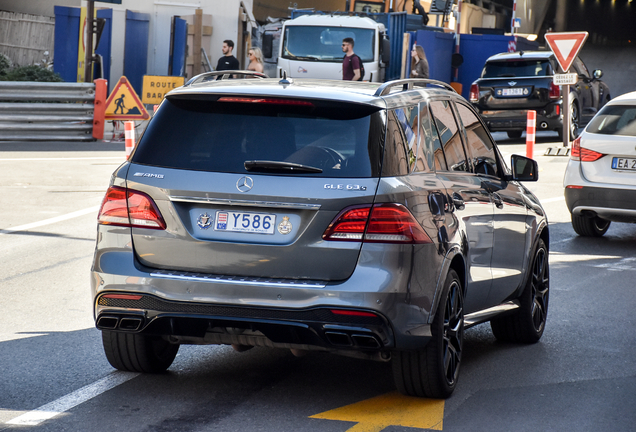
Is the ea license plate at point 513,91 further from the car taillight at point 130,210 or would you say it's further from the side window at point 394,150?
the car taillight at point 130,210

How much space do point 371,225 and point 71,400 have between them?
1.71 metres

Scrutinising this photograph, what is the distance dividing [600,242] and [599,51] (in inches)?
1665

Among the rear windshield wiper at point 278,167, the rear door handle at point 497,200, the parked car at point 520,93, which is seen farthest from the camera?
the parked car at point 520,93

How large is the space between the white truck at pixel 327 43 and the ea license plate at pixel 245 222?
19127mm

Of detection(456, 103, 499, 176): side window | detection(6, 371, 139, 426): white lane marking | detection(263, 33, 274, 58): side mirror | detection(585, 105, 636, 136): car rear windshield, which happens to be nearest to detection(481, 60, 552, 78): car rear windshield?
detection(263, 33, 274, 58): side mirror

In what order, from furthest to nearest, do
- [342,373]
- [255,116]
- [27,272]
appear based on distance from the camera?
[27,272]
[342,373]
[255,116]

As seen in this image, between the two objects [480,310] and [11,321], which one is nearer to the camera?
[480,310]

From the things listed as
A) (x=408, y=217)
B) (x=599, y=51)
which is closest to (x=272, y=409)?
(x=408, y=217)

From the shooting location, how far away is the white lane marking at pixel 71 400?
15.2 feet

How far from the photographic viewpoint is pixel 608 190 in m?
10.9

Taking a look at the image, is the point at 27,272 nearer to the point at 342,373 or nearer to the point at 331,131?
the point at 342,373

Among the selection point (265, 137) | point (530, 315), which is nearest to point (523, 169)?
point (530, 315)

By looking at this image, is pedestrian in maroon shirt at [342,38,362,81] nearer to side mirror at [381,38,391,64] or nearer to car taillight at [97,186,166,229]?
side mirror at [381,38,391,64]

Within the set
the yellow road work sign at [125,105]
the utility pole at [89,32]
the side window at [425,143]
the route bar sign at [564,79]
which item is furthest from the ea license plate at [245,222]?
the utility pole at [89,32]
